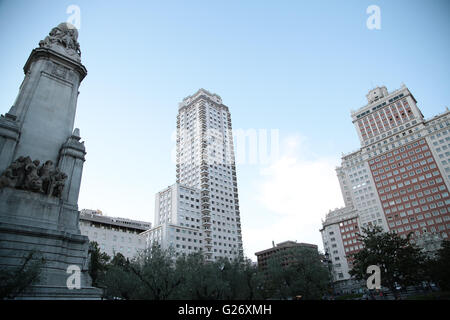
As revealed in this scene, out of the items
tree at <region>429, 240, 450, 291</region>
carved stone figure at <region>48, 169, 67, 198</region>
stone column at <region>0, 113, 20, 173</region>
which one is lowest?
tree at <region>429, 240, 450, 291</region>

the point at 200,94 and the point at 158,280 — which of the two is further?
the point at 200,94

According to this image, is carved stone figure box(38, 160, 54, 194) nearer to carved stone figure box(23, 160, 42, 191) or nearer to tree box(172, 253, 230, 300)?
carved stone figure box(23, 160, 42, 191)

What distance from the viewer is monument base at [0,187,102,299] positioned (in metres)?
15.0

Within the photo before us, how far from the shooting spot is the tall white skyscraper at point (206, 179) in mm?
92875

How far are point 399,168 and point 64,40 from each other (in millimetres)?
99883

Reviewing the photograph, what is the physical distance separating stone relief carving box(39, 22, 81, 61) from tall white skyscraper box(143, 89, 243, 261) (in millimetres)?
65833

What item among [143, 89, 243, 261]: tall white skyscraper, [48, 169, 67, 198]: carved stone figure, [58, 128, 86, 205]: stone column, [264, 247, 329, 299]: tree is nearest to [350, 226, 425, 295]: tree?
[264, 247, 329, 299]: tree

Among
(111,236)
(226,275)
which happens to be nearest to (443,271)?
(226,275)

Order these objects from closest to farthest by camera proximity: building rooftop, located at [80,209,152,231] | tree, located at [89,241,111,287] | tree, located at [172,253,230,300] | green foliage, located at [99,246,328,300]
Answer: tree, located at [172,253,230,300]
green foliage, located at [99,246,328,300]
tree, located at [89,241,111,287]
building rooftop, located at [80,209,152,231]

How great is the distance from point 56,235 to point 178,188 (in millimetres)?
78965

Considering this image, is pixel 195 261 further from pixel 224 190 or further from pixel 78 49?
pixel 224 190

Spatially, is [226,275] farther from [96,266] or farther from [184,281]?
[96,266]

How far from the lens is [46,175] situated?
1827 cm

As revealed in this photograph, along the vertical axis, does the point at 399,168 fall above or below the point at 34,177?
above
